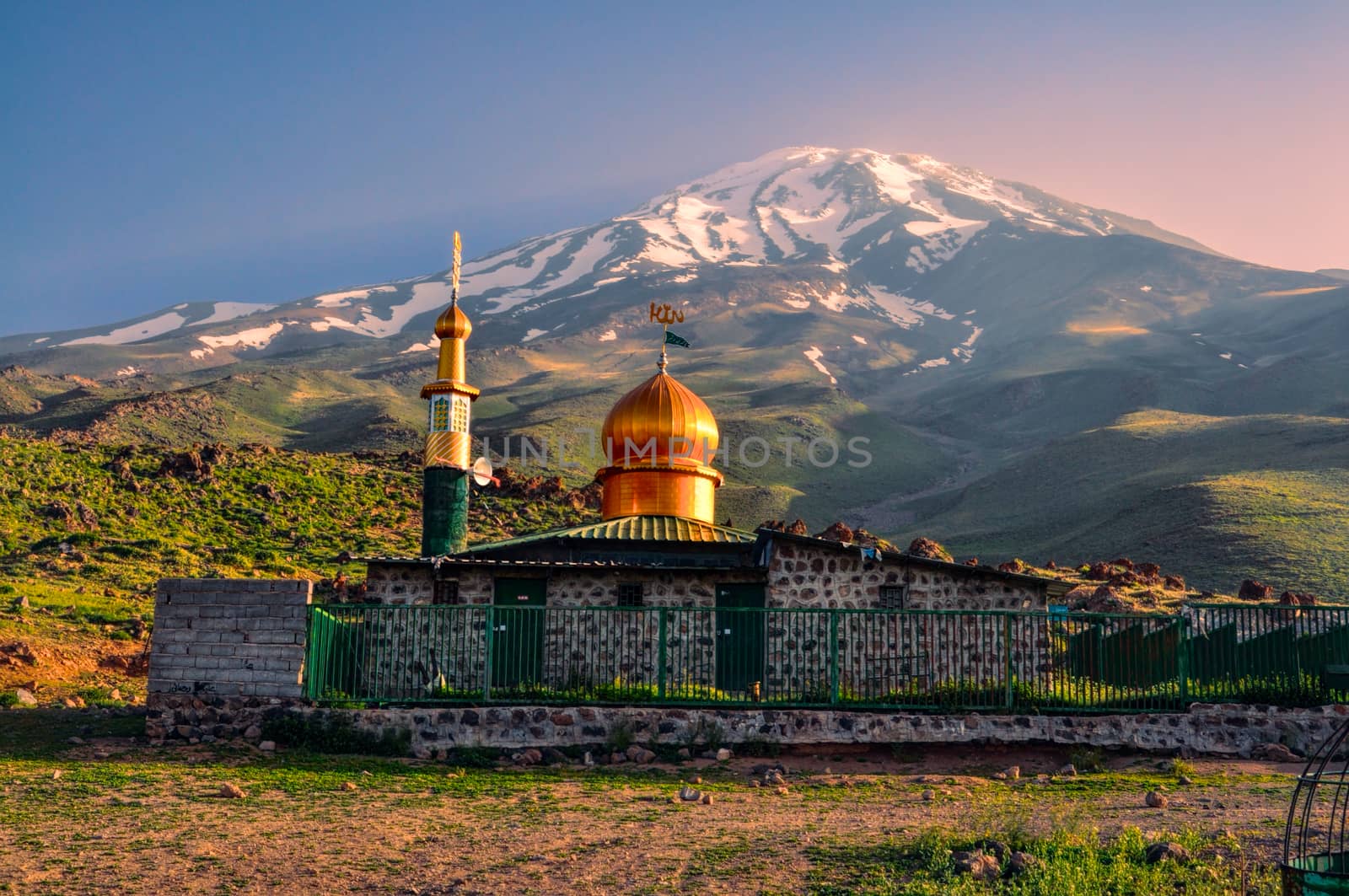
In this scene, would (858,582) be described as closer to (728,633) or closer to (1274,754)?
(728,633)

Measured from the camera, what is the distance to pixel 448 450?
2262 centimetres

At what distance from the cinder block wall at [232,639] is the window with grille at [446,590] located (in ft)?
16.0

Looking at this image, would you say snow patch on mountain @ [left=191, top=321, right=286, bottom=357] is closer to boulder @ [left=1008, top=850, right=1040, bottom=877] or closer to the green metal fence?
the green metal fence

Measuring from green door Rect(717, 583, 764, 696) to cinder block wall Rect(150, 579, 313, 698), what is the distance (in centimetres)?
534

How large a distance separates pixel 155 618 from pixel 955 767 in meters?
9.12

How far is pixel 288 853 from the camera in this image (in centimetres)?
970

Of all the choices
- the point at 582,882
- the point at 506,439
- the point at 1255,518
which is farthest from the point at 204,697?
the point at 506,439

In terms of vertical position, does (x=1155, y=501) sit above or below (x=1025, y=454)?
below

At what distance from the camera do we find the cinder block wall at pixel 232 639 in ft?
47.2

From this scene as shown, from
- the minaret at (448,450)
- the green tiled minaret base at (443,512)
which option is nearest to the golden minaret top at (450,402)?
the minaret at (448,450)

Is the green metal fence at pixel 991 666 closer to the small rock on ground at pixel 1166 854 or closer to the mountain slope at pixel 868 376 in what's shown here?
the small rock on ground at pixel 1166 854

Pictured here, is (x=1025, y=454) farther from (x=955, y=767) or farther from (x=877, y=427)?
(x=955, y=767)

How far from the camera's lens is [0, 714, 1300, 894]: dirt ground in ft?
30.2

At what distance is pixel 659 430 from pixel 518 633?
7.94m
